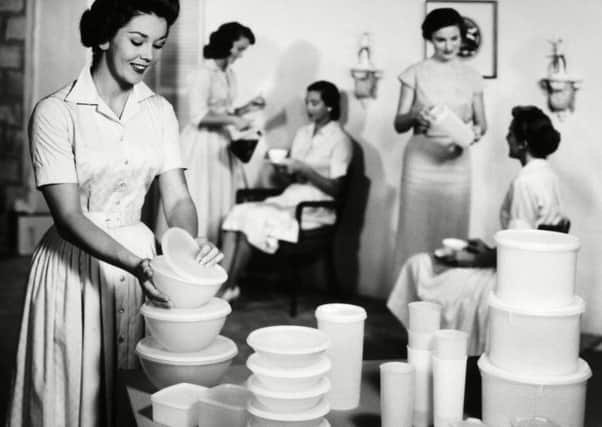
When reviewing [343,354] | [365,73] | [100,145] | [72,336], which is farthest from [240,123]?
[343,354]

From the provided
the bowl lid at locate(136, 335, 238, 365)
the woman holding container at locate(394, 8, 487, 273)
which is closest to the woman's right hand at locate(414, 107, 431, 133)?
the woman holding container at locate(394, 8, 487, 273)

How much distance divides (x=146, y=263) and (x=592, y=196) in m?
3.44

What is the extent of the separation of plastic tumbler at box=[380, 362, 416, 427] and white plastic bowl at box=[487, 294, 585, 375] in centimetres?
21

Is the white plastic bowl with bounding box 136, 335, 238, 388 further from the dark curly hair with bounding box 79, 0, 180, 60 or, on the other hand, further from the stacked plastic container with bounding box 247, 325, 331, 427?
the dark curly hair with bounding box 79, 0, 180, 60

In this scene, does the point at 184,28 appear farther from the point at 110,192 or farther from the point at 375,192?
the point at 110,192

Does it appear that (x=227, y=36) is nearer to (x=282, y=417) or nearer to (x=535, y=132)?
(x=535, y=132)

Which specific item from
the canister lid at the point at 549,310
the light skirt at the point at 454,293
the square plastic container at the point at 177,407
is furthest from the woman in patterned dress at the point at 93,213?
the light skirt at the point at 454,293

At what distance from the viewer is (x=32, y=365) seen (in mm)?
2273

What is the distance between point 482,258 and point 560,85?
1465 millimetres

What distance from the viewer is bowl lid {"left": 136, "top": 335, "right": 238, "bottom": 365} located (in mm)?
1839

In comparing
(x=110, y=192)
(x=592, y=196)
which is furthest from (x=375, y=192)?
(x=110, y=192)

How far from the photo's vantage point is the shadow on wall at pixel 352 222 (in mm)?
5418

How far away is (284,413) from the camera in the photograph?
1.53 meters

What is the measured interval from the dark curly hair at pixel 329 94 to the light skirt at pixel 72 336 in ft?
9.64
